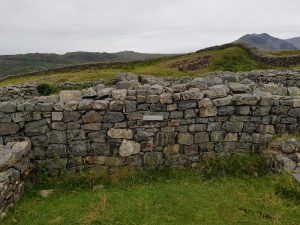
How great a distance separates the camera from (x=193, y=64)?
4800cm

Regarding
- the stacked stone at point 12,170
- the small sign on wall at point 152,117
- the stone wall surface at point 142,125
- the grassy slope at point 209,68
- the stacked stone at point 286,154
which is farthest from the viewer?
the grassy slope at point 209,68

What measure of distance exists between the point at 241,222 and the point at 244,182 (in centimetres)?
202

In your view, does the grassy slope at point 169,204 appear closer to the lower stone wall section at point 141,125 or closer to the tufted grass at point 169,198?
the tufted grass at point 169,198

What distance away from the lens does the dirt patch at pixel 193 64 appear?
46.6 meters

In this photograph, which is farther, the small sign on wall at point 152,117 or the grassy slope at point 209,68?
the grassy slope at point 209,68

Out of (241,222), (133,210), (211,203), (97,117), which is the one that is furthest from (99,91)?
(241,222)

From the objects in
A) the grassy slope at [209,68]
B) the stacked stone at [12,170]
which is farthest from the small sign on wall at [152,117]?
the grassy slope at [209,68]

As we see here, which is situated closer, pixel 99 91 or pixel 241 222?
pixel 241 222

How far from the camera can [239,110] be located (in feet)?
35.3

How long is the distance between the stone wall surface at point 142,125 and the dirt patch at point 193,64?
3556 cm

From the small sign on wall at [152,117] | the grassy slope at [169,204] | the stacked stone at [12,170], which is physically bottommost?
the grassy slope at [169,204]

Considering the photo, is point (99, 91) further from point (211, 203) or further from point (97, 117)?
point (211, 203)

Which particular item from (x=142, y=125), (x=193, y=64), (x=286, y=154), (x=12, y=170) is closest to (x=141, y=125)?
(x=142, y=125)

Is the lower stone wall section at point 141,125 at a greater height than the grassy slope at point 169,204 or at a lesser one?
greater
